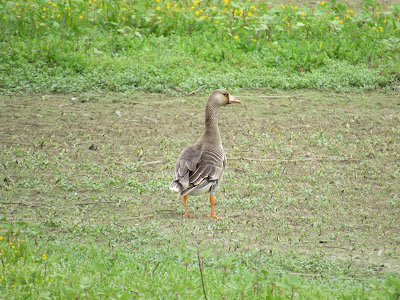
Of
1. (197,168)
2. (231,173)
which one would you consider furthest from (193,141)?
(197,168)

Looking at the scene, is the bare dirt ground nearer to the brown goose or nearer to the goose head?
the brown goose

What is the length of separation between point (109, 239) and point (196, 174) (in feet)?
4.01

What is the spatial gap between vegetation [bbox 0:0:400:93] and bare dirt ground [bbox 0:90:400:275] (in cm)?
62

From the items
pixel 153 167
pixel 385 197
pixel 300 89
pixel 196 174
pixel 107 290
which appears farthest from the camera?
pixel 300 89

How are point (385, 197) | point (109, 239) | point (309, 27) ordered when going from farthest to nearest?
point (309, 27), point (385, 197), point (109, 239)

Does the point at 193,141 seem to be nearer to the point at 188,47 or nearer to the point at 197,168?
the point at 197,168

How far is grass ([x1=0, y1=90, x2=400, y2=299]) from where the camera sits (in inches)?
187

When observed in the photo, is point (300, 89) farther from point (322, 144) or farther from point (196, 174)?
point (196, 174)

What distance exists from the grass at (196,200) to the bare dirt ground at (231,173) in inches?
0.9

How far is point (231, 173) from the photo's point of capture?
8023mm

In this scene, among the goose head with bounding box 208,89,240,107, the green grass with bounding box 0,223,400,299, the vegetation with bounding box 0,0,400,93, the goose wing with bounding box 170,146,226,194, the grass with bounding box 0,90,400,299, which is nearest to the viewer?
the green grass with bounding box 0,223,400,299

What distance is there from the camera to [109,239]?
19.6 feet

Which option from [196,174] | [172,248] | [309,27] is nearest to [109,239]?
[172,248]

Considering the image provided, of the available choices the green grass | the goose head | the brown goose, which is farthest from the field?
the goose head
